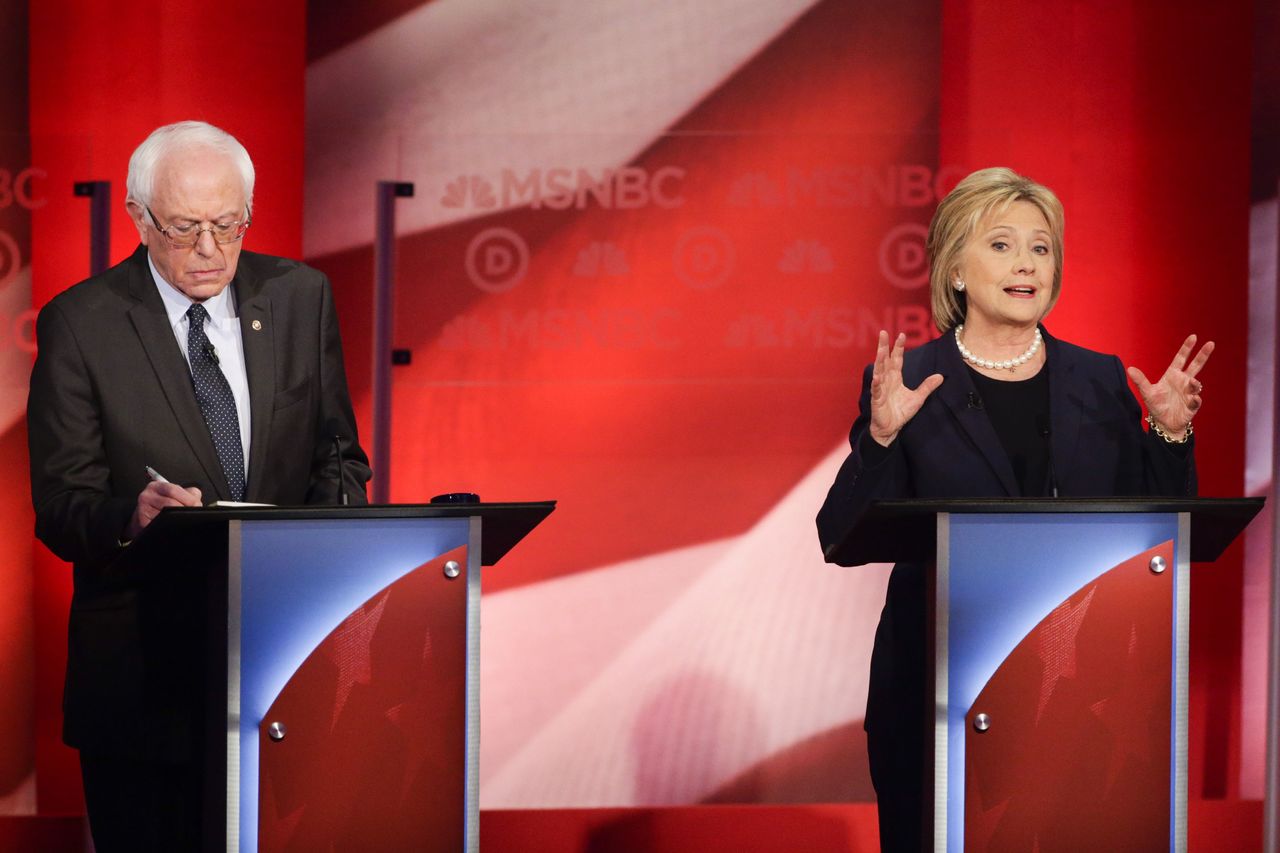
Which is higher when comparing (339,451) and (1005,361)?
(1005,361)

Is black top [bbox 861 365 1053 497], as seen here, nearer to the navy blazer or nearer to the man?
the navy blazer

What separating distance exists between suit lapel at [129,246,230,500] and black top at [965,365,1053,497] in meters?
1.42

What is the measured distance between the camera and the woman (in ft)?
9.09

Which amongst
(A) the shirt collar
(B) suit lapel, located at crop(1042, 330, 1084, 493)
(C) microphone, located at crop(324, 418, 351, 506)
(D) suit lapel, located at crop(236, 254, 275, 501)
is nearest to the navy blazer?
(B) suit lapel, located at crop(1042, 330, 1084, 493)

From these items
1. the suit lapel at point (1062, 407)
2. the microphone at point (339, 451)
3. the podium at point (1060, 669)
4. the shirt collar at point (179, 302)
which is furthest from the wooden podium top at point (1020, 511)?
the shirt collar at point (179, 302)

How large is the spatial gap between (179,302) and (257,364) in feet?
0.64

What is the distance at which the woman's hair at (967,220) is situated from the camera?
9.84 feet

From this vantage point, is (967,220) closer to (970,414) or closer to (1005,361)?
(1005,361)

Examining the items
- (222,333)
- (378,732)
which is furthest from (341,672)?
(222,333)

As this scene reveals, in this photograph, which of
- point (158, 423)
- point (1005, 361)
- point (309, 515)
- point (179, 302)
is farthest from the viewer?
point (1005, 361)

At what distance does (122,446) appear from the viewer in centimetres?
272

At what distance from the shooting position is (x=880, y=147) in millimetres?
4688

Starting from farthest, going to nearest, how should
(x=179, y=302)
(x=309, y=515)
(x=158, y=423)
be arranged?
(x=179, y=302) → (x=158, y=423) → (x=309, y=515)

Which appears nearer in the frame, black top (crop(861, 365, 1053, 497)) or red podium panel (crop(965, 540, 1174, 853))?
red podium panel (crop(965, 540, 1174, 853))
